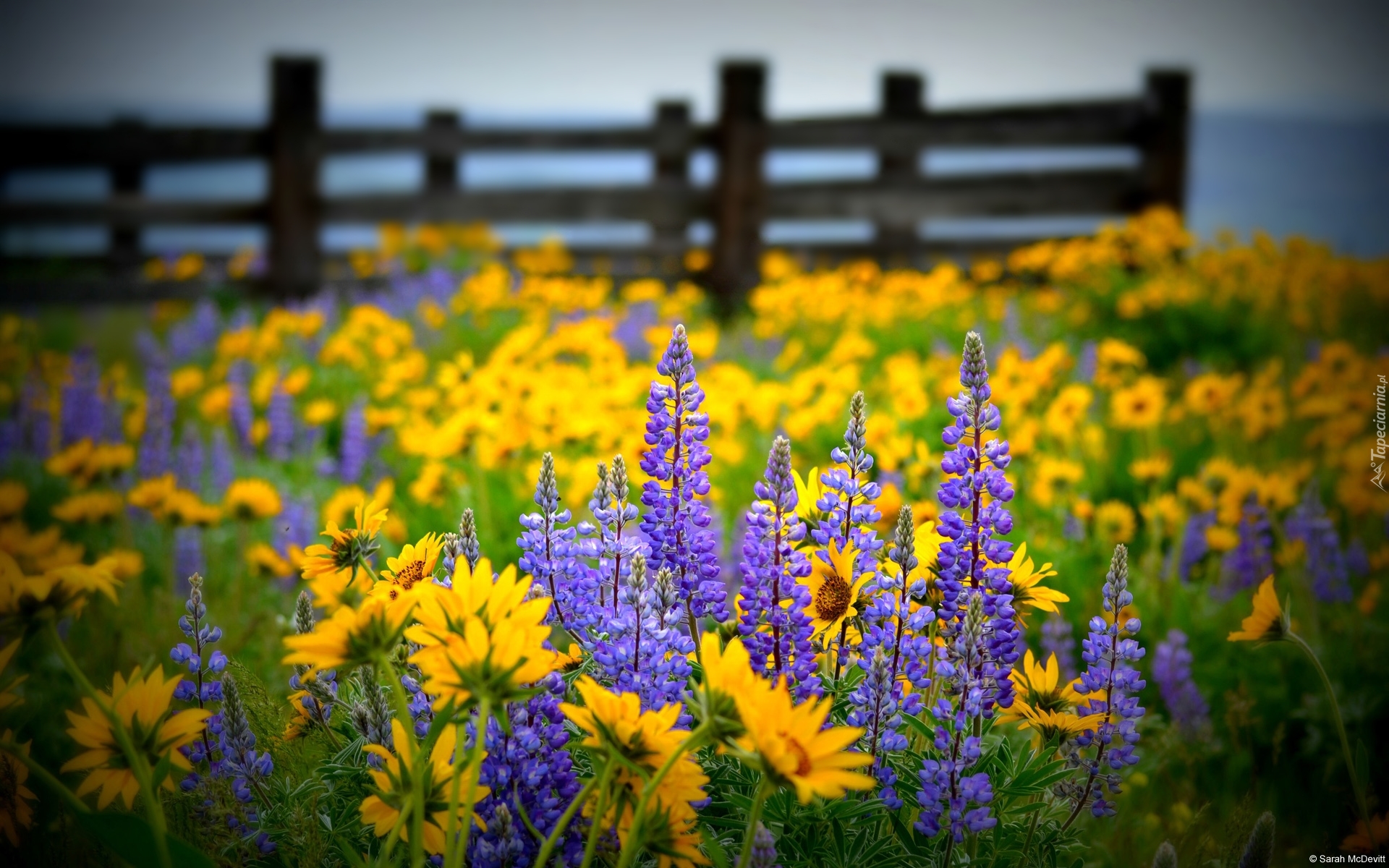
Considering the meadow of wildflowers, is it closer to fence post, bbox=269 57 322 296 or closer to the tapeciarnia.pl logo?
the tapeciarnia.pl logo

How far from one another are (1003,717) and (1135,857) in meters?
0.68

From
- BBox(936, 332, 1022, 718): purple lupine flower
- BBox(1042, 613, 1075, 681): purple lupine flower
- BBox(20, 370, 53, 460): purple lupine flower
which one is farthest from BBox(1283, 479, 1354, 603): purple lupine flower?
BBox(20, 370, 53, 460): purple lupine flower

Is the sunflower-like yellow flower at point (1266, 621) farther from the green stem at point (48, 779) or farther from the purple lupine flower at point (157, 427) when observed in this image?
the purple lupine flower at point (157, 427)

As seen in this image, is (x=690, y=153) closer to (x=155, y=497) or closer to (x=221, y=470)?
(x=221, y=470)

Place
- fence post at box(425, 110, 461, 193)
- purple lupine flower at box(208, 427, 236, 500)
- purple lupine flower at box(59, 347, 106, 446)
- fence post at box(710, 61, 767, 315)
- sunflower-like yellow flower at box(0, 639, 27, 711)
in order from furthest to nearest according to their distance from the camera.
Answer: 1. fence post at box(425, 110, 461, 193)
2. fence post at box(710, 61, 767, 315)
3. purple lupine flower at box(59, 347, 106, 446)
4. purple lupine flower at box(208, 427, 236, 500)
5. sunflower-like yellow flower at box(0, 639, 27, 711)

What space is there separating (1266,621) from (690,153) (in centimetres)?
716

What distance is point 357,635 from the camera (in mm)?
797

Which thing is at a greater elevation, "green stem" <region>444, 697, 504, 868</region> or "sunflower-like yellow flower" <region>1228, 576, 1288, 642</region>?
"sunflower-like yellow flower" <region>1228, 576, 1288, 642</region>

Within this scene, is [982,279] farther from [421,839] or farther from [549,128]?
[421,839]

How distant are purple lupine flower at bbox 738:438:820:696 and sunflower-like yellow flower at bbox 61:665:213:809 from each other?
1.71ft

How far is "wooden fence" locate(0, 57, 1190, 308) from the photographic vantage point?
7.23m

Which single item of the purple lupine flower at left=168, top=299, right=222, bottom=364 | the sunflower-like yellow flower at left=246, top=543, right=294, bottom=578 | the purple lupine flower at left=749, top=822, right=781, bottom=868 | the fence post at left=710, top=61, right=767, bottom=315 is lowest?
the purple lupine flower at left=749, top=822, right=781, bottom=868

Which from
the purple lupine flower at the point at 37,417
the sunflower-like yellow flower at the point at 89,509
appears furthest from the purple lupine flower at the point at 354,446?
the purple lupine flower at the point at 37,417

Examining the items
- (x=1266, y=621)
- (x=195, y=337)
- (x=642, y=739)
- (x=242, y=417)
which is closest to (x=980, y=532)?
(x=1266, y=621)
